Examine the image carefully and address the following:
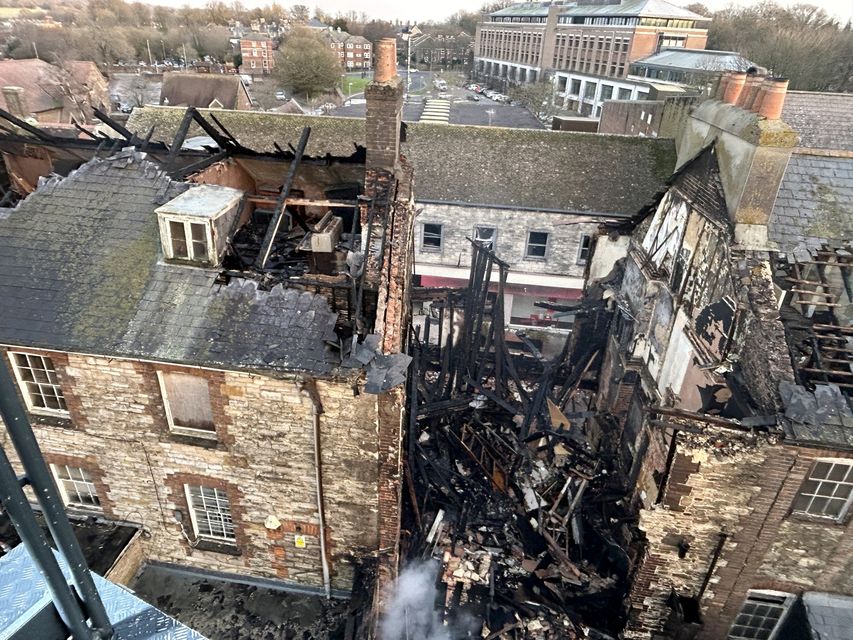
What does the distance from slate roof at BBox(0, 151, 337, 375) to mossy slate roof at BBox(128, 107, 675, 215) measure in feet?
46.3

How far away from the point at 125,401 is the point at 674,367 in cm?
1372

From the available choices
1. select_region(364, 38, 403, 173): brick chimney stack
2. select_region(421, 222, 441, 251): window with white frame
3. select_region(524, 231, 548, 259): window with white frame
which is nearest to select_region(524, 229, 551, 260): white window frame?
select_region(524, 231, 548, 259): window with white frame

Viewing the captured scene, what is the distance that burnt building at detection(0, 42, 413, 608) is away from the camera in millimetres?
9531

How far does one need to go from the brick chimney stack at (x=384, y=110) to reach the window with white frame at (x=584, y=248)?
13.5 meters

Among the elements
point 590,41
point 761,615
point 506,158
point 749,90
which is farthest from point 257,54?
point 761,615

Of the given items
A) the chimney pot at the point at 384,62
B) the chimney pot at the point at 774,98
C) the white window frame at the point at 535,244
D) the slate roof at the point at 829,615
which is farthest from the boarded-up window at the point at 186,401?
the white window frame at the point at 535,244

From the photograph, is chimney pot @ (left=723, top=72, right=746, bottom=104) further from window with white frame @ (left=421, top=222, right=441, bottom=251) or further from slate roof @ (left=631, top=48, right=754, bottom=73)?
slate roof @ (left=631, top=48, right=754, bottom=73)

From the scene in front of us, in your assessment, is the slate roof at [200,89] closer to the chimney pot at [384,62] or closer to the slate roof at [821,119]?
the chimney pot at [384,62]

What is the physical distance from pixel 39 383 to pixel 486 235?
58.0 ft

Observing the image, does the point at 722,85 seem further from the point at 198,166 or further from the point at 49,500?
the point at 49,500

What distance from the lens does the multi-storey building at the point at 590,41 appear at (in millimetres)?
65500

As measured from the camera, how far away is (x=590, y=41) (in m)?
73.4

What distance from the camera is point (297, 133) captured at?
25.5 meters

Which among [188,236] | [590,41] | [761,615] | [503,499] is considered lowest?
[503,499]
